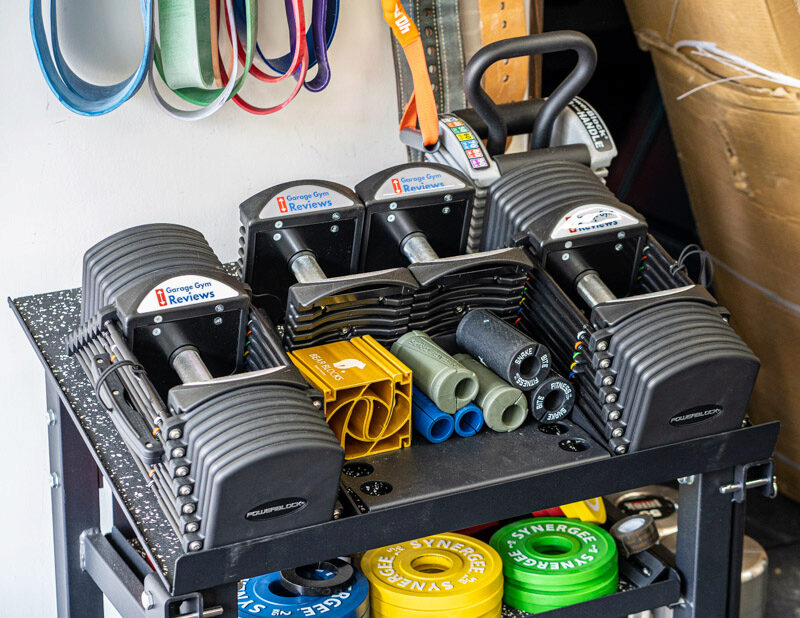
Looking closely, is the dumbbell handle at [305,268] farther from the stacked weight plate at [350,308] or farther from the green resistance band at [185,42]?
the green resistance band at [185,42]

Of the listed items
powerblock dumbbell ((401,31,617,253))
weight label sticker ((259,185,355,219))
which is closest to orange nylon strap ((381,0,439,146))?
powerblock dumbbell ((401,31,617,253))

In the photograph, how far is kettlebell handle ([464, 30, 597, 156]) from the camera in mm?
1433

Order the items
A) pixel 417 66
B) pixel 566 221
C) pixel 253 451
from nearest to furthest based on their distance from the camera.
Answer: pixel 253 451
pixel 566 221
pixel 417 66

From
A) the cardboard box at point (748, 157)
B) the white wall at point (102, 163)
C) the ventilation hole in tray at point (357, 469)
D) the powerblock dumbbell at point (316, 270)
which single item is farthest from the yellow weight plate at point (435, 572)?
the cardboard box at point (748, 157)

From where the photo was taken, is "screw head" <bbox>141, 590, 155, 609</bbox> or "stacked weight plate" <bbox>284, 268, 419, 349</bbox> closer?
"screw head" <bbox>141, 590, 155, 609</bbox>

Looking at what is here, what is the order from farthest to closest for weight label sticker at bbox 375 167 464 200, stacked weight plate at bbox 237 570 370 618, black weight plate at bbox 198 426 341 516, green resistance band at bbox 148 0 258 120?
green resistance band at bbox 148 0 258 120 → weight label sticker at bbox 375 167 464 200 → stacked weight plate at bbox 237 570 370 618 → black weight plate at bbox 198 426 341 516

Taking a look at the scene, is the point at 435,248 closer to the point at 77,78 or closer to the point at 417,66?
the point at 417,66

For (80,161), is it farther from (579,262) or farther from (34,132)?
(579,262)

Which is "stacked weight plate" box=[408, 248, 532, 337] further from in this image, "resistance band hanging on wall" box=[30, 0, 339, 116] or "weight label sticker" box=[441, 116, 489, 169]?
"resistance band hanging on wall" box=[30, 0, 339, 116]

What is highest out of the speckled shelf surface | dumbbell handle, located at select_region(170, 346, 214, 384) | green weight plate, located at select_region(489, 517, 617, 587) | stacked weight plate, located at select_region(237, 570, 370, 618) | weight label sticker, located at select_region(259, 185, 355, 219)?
weight label sticker, located at select_region(259, 185, 355, 219)

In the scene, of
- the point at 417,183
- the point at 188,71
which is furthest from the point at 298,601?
the point at 188,71

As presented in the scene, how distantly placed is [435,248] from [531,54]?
31 cm

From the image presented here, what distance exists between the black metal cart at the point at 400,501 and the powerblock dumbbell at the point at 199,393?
34 millimetres

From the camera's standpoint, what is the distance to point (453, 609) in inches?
48.1
